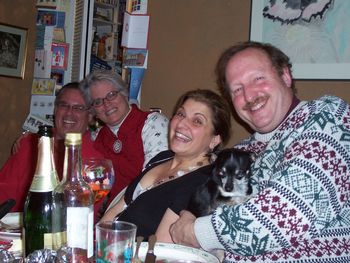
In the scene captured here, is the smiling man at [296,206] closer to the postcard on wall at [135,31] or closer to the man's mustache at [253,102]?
the man's mustache at [253,102]

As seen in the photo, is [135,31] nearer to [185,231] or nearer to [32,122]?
[32,122]

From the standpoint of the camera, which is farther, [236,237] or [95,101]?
[95,101]

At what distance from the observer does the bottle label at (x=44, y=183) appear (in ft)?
3.13

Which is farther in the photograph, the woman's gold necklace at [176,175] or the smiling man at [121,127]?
the smiling man at [121,127]

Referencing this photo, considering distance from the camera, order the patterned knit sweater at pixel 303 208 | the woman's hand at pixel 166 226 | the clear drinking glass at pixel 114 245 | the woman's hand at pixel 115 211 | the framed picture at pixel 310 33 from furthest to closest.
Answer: the framed picture at pixel 310 33 → the woman's hand at pixel 115 211 → the woman's hand at pixel 166 226 → the patterned knit sweater at pixel 303 208 → the clear drinking glass at pixel 114 245

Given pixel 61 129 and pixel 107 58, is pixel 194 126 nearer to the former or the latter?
pixel 61 129

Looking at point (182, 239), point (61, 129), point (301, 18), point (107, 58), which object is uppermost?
point (301, 18)

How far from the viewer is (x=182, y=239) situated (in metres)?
1.27

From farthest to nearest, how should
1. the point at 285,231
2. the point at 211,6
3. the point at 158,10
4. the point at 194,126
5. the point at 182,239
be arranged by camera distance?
the point at 158,10 → the point at 211,6 → the point at 194,126 → the point at 182,239 → the point at 285,231

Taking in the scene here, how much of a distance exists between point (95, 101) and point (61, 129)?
0.27m

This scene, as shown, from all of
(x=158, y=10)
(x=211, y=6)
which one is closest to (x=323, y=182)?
(x=211, y=6)

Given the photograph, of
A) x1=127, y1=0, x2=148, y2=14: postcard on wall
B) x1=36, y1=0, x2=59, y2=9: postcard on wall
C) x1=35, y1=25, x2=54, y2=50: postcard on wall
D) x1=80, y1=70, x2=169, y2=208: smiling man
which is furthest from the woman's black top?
x1=36, y1=0, x2=59, y2=9: postcard on wall

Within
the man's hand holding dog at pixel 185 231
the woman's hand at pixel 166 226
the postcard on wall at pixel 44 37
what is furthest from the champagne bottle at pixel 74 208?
the postcard on wall at pixel 44 37

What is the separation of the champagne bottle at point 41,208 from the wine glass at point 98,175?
247mm
